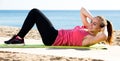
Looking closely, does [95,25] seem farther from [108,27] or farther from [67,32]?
[67,32]

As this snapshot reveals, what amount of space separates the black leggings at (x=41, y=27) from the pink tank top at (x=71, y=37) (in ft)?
0.33

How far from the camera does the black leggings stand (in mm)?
8258

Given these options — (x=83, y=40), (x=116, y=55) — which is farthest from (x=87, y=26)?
(x=116, y=55)

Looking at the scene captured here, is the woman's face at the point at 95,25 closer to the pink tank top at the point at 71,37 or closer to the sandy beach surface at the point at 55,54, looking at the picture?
the pink tank top at the point at 71,37

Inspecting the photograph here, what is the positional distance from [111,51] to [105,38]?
1.12ft

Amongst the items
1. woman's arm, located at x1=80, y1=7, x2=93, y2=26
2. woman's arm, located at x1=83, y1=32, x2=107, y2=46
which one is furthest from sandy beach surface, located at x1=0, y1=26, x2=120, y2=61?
woman's arm, located at x1=80, y1=7, x2=93, y2=26

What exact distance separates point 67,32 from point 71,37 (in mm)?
131

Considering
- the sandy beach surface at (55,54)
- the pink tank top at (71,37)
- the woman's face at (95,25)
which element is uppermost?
the woman's face at (95,25)

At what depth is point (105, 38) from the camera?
784cm

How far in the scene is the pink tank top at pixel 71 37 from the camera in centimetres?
813

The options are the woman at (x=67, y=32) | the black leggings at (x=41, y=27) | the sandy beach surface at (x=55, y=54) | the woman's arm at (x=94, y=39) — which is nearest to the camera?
the sandy beach surface at (x=55, y=54)

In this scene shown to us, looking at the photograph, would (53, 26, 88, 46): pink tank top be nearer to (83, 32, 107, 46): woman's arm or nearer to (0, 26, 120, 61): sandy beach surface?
(83, 32, 107, 46): woman's arm

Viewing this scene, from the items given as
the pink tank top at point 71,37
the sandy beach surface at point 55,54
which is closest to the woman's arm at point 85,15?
the pink tank top at point 71,37

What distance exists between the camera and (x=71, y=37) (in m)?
8.22
